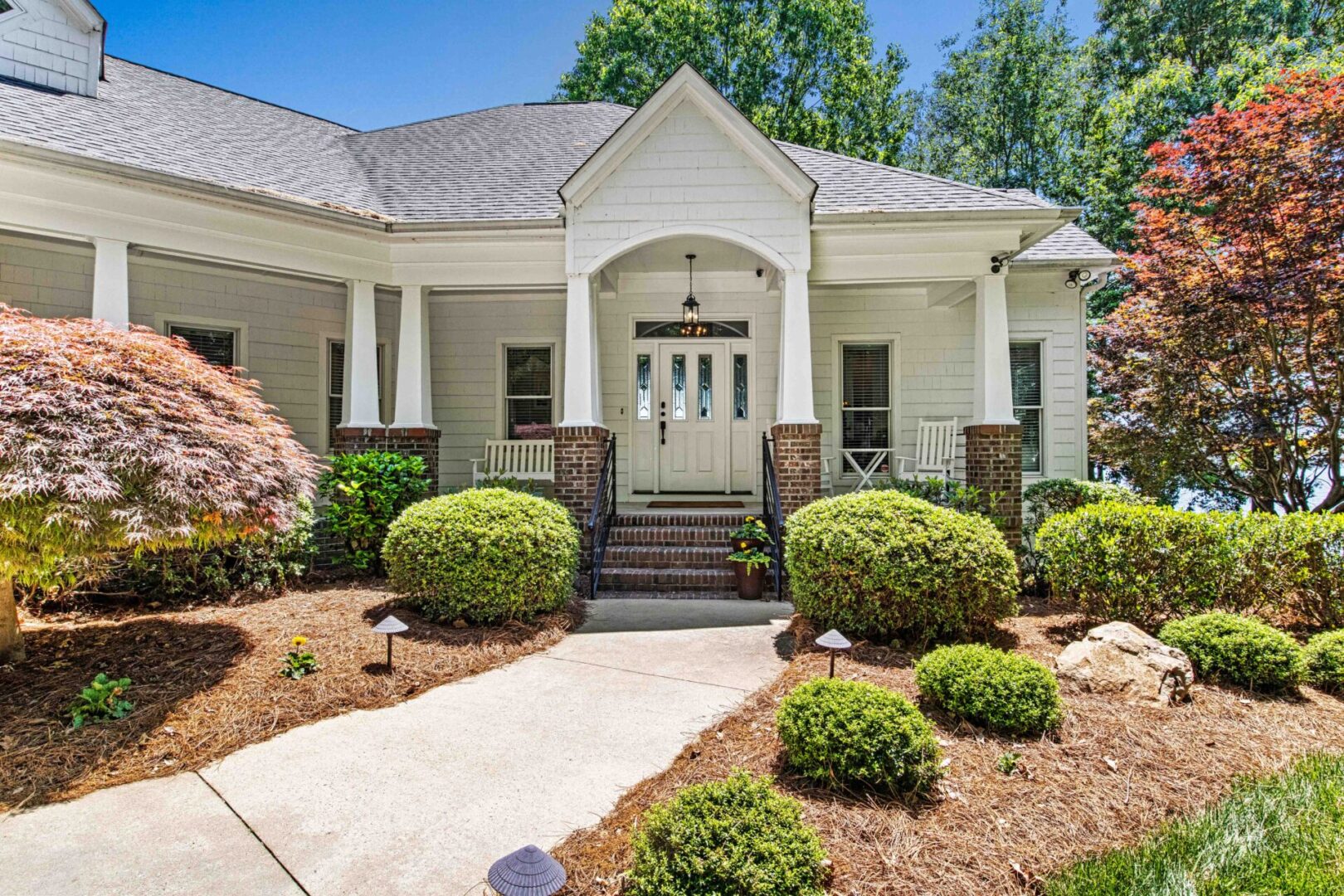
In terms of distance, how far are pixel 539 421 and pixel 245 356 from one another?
11.9ft

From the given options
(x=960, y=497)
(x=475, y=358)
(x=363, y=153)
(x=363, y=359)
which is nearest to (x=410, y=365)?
(x=363, y=359)

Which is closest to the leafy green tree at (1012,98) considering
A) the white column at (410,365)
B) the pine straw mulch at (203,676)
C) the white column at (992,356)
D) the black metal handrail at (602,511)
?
the white column at (992,356)

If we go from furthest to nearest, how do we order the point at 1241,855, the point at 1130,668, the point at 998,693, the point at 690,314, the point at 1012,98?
1. the point at 1012,98
2. the point at 690,314
3. the point at 1130,668
4. the point at 998,693
5. the point at 1241,855

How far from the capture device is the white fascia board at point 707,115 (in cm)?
698

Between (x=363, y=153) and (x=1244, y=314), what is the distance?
11.1m

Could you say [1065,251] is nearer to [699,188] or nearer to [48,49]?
[699,188]

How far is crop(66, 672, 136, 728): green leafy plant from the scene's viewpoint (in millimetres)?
3307

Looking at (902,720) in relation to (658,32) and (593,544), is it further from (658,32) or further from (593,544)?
(658,32)

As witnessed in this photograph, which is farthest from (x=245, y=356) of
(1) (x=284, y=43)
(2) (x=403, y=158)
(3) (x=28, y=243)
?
(1) (x=284, y=43)

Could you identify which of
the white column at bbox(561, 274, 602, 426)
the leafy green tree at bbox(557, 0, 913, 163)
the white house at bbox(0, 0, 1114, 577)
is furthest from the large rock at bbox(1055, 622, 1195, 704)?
the leafy green tree at bbox(557, 0, 913, 163)

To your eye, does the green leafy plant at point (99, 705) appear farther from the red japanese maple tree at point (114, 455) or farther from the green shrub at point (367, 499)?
the green shrub at point (367, 499)

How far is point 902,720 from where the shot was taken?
271cm

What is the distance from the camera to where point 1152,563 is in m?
4.87

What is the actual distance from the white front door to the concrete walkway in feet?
16.5
